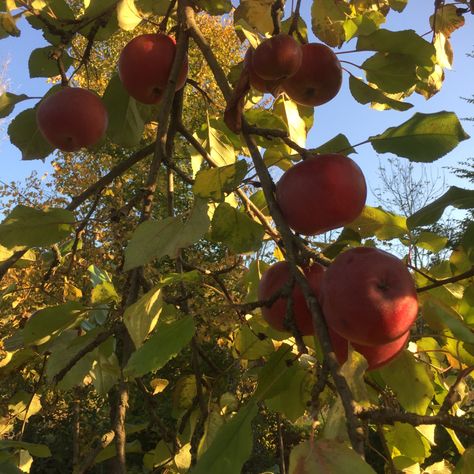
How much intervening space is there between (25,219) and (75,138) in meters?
0.19

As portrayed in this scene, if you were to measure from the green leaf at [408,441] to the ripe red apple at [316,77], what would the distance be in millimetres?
480

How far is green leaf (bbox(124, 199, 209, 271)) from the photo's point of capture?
1.67 ft

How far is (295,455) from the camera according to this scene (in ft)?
1.09

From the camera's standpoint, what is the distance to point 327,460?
31cm

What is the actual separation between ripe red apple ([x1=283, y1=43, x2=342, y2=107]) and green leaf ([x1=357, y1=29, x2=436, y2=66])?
0.16 ft

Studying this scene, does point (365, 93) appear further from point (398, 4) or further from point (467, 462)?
point (467, 462)

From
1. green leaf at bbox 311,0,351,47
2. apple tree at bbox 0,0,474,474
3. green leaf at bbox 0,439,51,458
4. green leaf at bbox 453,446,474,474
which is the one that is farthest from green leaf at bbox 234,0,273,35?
green leaf at bbox 0,439,51,458

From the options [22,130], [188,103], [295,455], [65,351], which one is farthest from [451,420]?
[188,103]

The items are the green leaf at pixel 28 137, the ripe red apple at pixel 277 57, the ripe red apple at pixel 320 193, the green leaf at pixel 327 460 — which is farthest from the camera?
the green leaf at pixel 28 137

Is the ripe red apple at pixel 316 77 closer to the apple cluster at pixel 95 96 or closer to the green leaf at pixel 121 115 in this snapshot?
the apple cluster at pixel 95 96

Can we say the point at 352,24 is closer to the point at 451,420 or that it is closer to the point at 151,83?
the point at 151,83

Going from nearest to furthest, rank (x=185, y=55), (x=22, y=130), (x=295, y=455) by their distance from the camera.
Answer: (x=295, y=455) → (x=185, y=55) → (x=22, y=130)

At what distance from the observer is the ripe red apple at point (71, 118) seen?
2.65 feet

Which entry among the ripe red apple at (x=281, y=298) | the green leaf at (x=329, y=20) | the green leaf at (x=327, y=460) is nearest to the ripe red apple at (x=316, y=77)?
the green leaf at (x=329, y=20)
